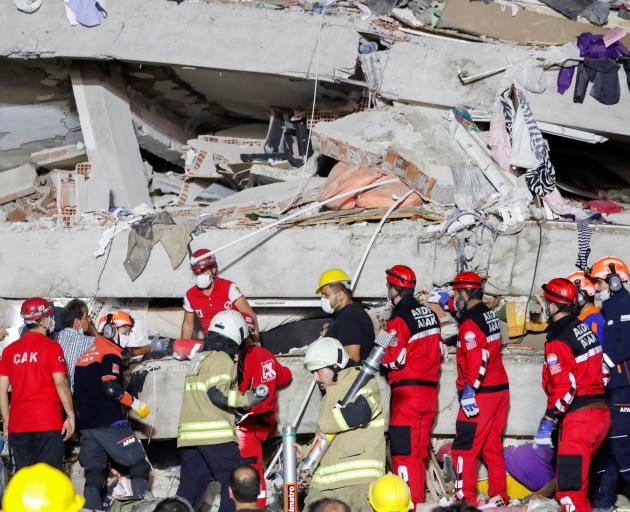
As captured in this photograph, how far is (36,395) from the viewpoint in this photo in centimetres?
790

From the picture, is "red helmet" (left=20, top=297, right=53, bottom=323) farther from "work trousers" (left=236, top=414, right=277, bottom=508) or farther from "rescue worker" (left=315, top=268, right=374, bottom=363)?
"rescue worker" (left=315, top=268, right=374, bottom=363)

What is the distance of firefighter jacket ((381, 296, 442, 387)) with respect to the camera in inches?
310

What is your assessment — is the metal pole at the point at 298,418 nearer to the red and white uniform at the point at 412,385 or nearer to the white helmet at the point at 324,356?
the red and white uniform at the point at 412,385

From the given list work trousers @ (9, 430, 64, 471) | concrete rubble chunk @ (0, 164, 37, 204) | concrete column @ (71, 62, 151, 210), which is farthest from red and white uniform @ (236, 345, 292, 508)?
concrete rubble chunk @ (0, 164, 37, 204)

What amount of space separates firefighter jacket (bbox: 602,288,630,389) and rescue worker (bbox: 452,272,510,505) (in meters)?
0.90

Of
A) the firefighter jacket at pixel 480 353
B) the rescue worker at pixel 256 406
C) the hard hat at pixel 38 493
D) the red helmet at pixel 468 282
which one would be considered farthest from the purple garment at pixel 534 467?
the hard hat at pixel 38 493

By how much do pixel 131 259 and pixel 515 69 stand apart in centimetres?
483

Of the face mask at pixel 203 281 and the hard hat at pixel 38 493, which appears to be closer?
the hard hat at pixel 38 493

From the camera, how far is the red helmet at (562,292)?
7.73m

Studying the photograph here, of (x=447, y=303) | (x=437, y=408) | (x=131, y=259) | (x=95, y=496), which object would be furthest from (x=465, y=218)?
(x=95, y=496)

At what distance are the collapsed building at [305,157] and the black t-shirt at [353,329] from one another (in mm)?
1065

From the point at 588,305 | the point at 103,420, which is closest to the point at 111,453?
the point at 103,420

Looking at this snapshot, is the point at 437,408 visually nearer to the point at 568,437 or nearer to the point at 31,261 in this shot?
the point at 568,437

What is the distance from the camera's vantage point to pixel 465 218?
9438 mm
